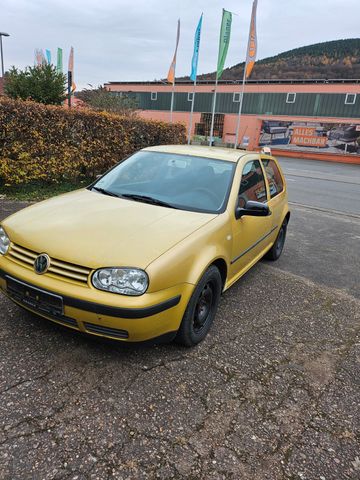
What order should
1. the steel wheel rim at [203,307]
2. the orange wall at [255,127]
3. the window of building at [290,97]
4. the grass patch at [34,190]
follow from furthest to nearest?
the window of building at [290,97] → the orange wall at [255,127] → the grass patch at [34,190] → the steel wheel rim at [203,307]

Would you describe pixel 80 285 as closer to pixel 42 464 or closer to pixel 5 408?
pixel 5 408

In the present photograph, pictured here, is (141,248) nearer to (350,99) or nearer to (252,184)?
(252,184)

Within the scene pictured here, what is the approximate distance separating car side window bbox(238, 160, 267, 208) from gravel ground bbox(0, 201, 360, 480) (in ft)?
4.08

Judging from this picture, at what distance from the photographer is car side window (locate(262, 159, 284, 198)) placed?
4.62 metres

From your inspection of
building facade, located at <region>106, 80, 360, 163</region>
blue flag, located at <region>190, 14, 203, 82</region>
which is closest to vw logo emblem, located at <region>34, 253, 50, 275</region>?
blue flag, located at <region>190, 14, 203, 82</region>

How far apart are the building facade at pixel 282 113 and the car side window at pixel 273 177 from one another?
24879mm

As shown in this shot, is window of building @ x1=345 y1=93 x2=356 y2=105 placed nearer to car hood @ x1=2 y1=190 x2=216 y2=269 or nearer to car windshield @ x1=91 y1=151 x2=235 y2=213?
car windshield @ x1=91 y1=151 x2=235 y2=213

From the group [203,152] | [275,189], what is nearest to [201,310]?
[203,152]

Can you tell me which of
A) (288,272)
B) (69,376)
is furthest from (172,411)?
(288,272)

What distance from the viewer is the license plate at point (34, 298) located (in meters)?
2.43

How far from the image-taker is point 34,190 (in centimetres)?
775

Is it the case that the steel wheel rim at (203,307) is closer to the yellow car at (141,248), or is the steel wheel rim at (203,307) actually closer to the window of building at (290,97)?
the yellow car at (141,248)

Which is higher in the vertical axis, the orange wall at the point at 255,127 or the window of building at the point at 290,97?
the window of building at the point at 290,97

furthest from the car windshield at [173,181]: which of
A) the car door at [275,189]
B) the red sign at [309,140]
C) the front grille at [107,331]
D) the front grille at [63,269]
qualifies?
the red sign at [309,140]
